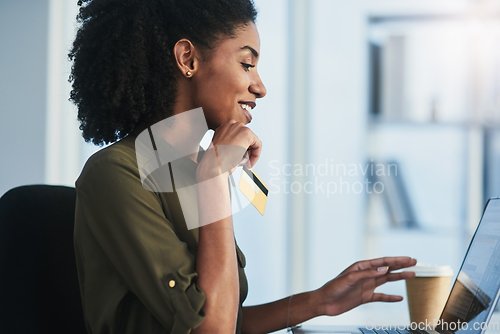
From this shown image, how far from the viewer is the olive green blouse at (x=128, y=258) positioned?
2.26 feet

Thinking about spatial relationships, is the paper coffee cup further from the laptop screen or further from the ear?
the ear

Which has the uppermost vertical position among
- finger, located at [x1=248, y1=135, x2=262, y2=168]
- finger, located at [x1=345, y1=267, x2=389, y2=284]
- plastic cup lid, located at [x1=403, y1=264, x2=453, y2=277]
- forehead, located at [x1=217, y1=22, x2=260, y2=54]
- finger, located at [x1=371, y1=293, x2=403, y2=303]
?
forehead, located at [x1=217, y1=22, x2=260, y2=54]

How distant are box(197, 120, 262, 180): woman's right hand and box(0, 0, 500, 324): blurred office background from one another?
125cm

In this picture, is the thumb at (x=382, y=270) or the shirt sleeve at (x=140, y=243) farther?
the thumb at (x=382, y=270)

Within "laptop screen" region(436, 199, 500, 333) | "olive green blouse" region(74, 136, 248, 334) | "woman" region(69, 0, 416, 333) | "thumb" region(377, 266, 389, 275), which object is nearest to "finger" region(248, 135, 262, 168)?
"woman" region(69, 0, 416, 333)

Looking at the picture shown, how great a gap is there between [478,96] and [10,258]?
2029mm

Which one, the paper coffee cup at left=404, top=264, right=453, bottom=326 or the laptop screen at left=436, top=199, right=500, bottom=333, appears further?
the paper coffee cup at left=404, top=264, right=453, bottom=326

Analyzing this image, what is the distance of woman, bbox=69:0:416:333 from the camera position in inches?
27.9

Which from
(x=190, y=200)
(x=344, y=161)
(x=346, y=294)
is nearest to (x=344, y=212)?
(x=344, y=161)

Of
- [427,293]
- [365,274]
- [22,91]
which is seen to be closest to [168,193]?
[365,274]

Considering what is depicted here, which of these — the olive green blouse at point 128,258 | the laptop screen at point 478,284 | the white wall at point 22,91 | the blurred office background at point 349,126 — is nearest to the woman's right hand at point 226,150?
the olive green blouse at point 128,258

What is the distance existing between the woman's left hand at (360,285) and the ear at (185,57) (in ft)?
1.80

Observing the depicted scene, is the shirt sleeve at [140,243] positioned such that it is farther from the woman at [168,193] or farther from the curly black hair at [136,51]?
the curly black hair at [136,51]

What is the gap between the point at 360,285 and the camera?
0.91 meters
